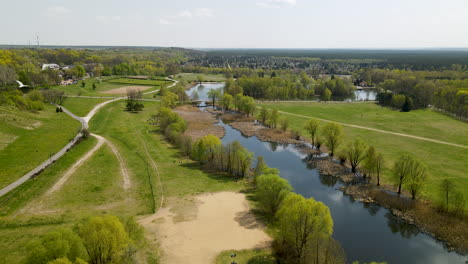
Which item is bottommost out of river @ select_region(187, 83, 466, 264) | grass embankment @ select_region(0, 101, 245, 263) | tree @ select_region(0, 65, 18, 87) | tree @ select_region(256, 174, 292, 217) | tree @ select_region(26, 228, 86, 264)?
river @ select_region(187, 83, 466, 264)

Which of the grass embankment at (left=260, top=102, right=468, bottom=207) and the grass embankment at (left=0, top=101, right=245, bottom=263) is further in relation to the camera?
the grass embankment at (left=260, top=102, right=468, bottom=207)

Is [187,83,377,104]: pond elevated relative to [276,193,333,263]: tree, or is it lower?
elevated

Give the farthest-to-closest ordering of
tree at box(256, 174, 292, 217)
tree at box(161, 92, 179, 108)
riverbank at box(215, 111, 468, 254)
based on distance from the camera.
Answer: tree at box(161, 92, 179, 108), tree at box(256, 174, 292, 217), riverbank at box(215, 111, 468, 254)

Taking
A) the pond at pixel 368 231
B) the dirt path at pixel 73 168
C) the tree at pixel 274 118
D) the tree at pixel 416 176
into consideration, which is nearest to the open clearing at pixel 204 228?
the pond at pixel 368 231

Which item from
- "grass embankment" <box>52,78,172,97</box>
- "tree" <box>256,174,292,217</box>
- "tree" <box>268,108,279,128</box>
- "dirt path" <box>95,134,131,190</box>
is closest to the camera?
"tree" <box>256,174,292,217</box>

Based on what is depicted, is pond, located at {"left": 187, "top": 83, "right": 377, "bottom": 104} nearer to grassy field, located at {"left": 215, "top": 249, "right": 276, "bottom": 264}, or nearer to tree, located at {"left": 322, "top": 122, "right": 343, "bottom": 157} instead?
tree, located at {"left": 322, "top": 122, "right": 343, "bottom": 157}

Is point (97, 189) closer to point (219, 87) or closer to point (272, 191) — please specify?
point (272, 191)

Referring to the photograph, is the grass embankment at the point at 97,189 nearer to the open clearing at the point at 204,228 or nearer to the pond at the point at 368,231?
the open clearing at the point at 204,228

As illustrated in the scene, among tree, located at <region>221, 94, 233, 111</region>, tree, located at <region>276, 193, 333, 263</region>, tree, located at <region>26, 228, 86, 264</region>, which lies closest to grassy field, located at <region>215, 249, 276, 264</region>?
tree, located at <region>276, 193, 333, 263</region>
